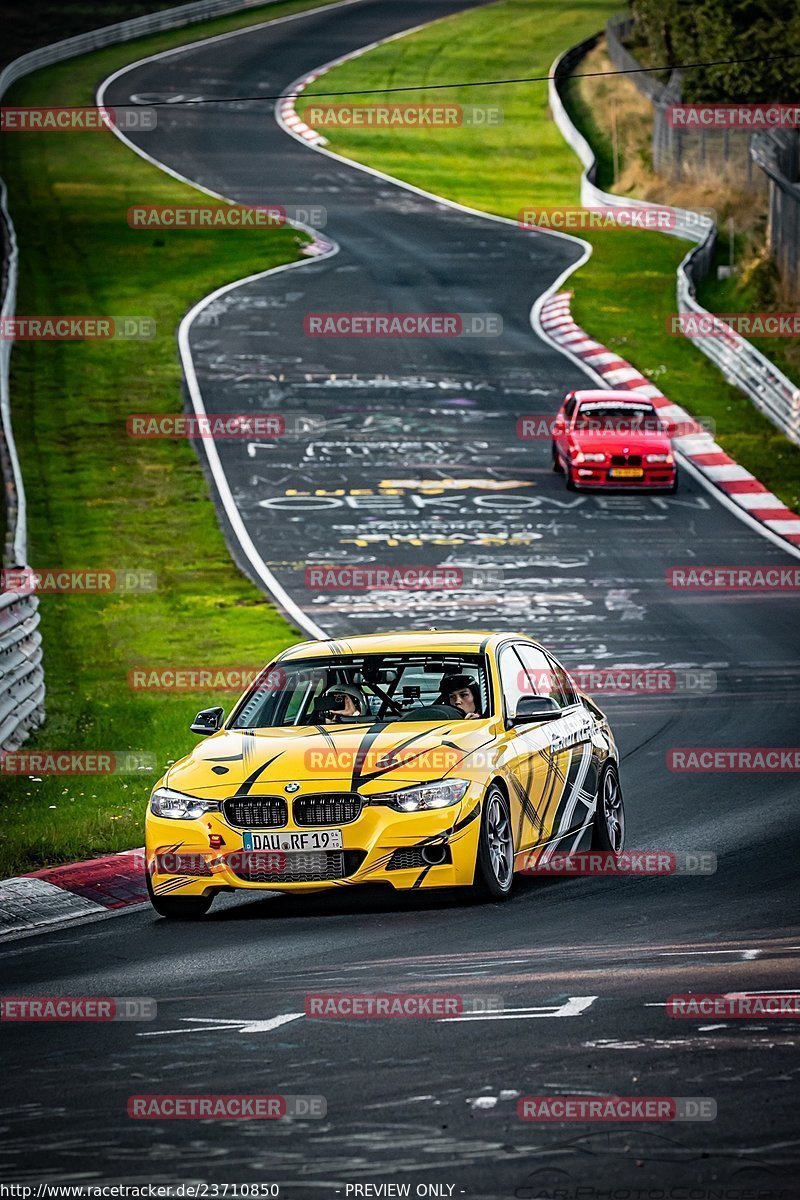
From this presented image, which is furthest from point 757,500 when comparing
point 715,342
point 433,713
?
point 433,713

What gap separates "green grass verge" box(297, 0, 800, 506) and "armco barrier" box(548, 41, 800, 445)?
0.91 feet

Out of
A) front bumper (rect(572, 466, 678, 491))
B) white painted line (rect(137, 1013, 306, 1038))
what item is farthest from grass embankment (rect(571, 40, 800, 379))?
white painted line (rect(137, 1013, 306, 1038))

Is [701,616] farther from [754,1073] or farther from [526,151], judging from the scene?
[526,151]

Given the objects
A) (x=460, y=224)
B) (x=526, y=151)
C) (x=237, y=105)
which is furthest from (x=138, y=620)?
(x=237, y=105)

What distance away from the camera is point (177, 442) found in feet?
120

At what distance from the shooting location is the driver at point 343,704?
11984 mm

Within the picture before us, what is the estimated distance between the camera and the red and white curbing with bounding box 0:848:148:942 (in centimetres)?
1134

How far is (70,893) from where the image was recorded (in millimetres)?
12016

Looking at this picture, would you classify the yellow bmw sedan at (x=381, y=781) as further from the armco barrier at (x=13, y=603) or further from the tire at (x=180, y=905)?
the armco barrier at (x=13, y=603)

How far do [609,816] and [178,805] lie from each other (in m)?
2.99

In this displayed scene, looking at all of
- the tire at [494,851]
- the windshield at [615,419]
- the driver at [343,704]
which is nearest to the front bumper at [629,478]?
the windshield at [615,419]

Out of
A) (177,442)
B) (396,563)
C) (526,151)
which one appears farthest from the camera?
(526,151)

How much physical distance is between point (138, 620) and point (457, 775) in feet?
49.9

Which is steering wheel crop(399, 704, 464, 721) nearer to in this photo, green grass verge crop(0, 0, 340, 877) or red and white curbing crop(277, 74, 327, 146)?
green grass verge crop(0, 0, 340, 877)
